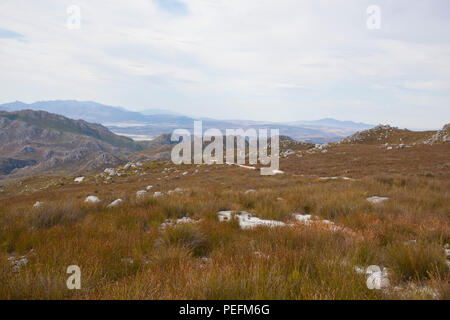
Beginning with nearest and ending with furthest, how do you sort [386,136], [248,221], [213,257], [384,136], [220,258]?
[220,258]
[213,257]
[248,221]
[386,136]
[384,136]

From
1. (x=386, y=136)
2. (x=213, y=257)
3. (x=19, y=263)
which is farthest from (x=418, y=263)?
(x=386, y=136)

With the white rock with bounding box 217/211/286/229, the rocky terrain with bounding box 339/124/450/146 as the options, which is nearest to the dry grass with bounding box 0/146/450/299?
the white rock with bounding box 217/211/286/229

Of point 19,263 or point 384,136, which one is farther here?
point 384,136

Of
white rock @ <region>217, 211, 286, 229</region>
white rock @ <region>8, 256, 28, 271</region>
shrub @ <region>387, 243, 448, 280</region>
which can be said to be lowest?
white rock @ <region>217, 211, 286, 229</region>

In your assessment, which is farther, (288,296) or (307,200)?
(307,200)

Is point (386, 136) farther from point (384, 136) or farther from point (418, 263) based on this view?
point (418, 263)

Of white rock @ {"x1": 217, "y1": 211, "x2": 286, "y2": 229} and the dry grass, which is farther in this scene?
white rock @ {"x1": 217, "y1": 211, "x2": 286, "y2": 229}

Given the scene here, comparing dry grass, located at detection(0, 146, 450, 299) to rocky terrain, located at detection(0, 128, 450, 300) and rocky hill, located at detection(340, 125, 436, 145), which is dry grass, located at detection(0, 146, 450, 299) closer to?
rocky terrain, located at detection(0, 128, 450, 300)

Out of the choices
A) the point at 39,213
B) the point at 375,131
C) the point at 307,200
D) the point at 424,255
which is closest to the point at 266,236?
the point at 424,255

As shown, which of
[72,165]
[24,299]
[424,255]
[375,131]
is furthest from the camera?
[72,165]

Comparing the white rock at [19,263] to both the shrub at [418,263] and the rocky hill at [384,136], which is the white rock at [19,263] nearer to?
the shrub at [418,263]

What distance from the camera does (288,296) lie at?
236 cm
